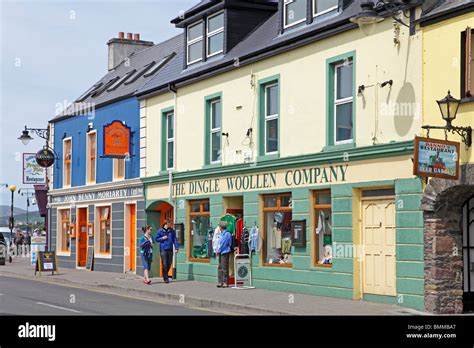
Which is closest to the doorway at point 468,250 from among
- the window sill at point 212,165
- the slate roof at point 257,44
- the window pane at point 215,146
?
the slate roof at point 257,44

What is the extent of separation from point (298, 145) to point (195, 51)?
7.03 metres

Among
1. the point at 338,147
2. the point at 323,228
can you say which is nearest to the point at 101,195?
the point at 323,228

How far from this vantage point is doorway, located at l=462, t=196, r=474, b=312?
58.6 feet

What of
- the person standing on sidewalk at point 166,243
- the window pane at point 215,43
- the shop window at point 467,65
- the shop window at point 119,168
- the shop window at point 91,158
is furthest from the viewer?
the shop window at point 91,158

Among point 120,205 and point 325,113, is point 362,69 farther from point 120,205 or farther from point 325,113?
point 120,205

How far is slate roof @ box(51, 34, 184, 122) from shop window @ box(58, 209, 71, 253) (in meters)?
3.96

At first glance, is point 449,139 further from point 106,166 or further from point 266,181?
point 106,166

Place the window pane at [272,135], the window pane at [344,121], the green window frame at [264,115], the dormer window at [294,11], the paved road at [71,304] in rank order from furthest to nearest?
1. the green window frame at [264,115]
2. the window pane at [272,135]
3. the dormer window at [294,11]
4. the window pane at [344,121]
5. the paved road at [71,304]

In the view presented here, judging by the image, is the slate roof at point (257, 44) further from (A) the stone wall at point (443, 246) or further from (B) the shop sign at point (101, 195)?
(A) the stone wall at point (443, 246)

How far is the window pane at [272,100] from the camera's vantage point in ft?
75.0

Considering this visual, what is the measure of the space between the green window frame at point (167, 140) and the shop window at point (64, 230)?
9.21 meters

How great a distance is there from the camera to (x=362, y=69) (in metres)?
19.5

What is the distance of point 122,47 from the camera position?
3894cm
